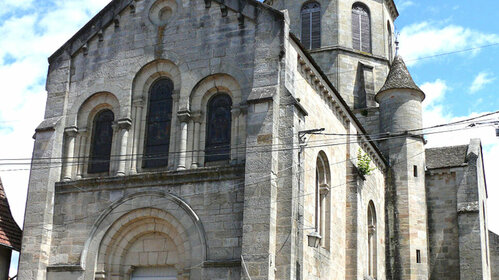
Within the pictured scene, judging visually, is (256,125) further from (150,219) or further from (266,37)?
(150,219)

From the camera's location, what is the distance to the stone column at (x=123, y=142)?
21719 mm

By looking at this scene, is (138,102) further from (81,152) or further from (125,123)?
(81,152)

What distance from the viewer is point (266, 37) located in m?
21.0

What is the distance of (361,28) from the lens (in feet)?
122

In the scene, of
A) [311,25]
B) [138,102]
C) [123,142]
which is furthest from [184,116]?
[311,25]

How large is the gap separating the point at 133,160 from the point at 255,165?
4589 millimetres

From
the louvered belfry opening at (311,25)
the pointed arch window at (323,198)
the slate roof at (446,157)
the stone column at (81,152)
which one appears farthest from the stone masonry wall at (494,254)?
the stone column at (81,152)

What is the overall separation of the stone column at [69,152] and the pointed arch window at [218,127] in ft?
16.3

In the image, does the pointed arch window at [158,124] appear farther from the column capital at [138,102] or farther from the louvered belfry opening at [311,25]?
the louvered belfry opening at [311,25]

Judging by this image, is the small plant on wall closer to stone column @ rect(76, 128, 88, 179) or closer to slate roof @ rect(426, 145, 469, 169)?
slate roof @ rect(426, 145, 469, 169)

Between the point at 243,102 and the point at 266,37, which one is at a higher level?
the point at 266,37

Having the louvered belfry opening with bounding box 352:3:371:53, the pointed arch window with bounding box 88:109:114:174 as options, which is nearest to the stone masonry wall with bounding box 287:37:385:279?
the pointed arch window with bounding box 88:109:114:174

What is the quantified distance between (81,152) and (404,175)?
15854 mm

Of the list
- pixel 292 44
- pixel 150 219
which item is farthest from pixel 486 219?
pixel 150 219
